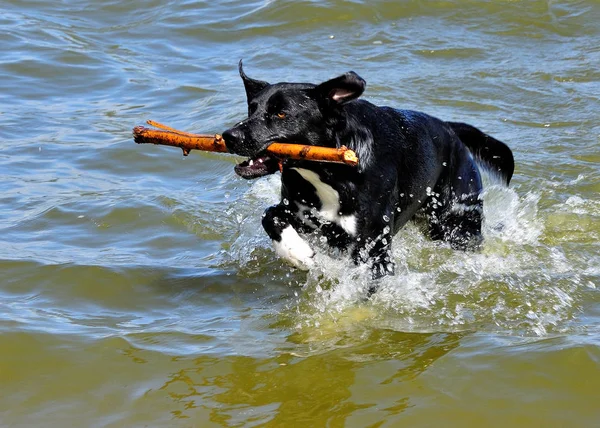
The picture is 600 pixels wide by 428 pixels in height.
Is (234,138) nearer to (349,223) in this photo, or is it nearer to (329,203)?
(329,203)

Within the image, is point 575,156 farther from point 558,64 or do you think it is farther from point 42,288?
point 42,288

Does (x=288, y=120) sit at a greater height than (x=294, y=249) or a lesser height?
greater

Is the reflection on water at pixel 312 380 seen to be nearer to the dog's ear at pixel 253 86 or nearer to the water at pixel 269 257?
the water at pixel 269 257

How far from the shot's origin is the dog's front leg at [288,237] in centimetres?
598

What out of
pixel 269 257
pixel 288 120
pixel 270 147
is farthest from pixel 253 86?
pixel 269 257

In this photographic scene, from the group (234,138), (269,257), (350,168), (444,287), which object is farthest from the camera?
(269,257)

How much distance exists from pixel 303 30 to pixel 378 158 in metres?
8.48

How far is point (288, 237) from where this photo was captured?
5977 mm

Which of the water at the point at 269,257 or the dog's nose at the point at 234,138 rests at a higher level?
the dog's nose at the point at 234,138

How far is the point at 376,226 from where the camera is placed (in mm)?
5820

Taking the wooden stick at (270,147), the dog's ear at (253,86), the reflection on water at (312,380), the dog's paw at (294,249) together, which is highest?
the dog's ear at (253,86)

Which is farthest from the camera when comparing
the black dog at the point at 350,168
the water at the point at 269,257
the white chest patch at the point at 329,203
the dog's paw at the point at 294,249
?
the dog's paw at the point at 294,249

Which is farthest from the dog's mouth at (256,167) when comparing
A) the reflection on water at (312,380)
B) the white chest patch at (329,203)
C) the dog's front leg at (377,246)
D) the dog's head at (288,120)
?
the reflection on water at (312,380)

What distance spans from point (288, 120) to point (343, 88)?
37 centimetres
